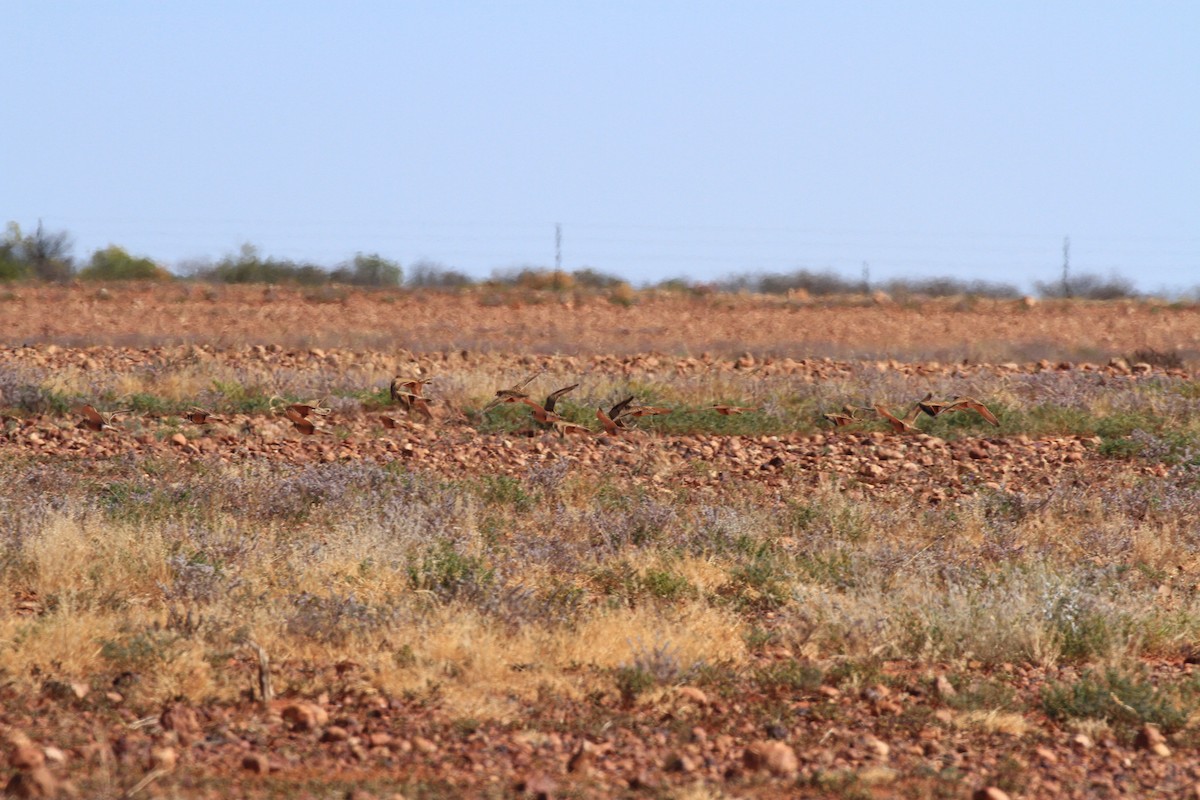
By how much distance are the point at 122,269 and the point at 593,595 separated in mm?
35275

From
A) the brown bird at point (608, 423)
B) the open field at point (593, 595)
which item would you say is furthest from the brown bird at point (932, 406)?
the brown bird at point (608, 423)

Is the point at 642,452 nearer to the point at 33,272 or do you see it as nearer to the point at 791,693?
the point at 791,693

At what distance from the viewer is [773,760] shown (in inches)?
160

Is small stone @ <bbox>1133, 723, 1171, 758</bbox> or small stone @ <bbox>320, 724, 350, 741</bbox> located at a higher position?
small stone @ <bbox>320, 724, 350, 741</bbox>

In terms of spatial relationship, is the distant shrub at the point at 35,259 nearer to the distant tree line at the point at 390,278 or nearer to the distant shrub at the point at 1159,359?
the distant tree line at the point at 390,278

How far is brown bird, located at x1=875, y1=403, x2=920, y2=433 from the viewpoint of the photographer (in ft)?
35.5

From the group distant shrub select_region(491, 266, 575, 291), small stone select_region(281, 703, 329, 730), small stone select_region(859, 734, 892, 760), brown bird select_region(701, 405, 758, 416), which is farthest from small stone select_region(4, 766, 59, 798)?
distant shrub select_region(491, 266, 575, 291)

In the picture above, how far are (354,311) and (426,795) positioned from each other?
2532cm

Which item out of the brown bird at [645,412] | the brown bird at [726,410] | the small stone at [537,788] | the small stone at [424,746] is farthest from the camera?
the brown bird at [726,410]

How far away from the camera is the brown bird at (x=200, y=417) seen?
34.2 ft

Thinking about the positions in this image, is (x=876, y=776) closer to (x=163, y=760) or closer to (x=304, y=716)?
(x=304, y=716)

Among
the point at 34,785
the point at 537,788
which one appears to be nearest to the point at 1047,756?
the point at 537,788

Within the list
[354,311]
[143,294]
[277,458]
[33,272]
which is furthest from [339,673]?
[33,272]

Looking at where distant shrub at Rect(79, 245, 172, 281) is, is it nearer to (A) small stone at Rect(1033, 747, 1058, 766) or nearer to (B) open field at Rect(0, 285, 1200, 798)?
(B) open field at Rect(0, 285, 1200, 798)
